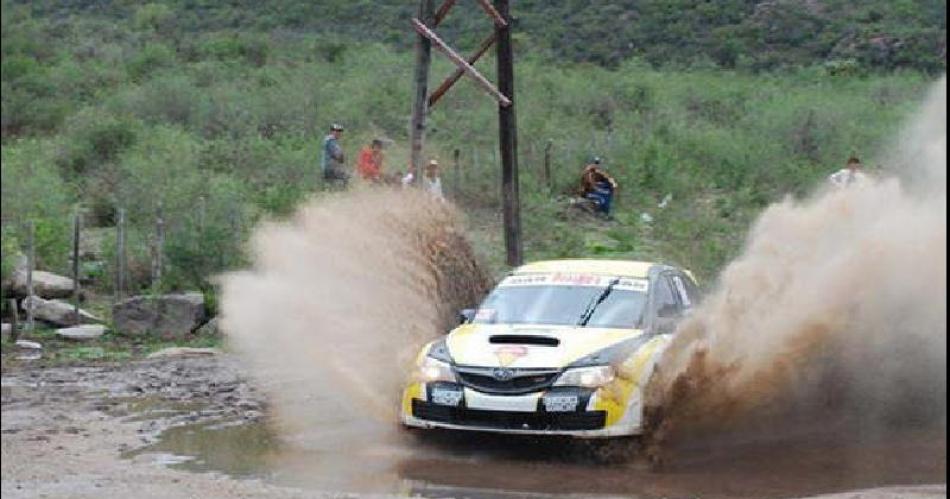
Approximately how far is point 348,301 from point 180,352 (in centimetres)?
252

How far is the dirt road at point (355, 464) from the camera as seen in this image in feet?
30.2

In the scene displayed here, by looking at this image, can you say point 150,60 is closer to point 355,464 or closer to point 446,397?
point 446,397

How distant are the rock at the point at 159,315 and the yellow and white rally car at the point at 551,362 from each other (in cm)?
656

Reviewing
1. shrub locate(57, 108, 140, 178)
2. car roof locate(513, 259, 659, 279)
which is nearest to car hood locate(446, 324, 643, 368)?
car roof locate(513, 259, 659, 279)

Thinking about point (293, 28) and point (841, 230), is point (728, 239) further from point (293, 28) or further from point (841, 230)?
point (293, 28)

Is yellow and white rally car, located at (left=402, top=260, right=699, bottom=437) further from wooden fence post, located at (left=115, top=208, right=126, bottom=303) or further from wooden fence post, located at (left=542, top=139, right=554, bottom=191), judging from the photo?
wooden fence post, located at (left=542, top=139, right=554, bottom=191)

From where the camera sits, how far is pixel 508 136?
1892 centimetres

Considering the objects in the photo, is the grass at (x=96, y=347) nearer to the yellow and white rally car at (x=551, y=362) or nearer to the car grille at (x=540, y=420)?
the yellow and white rally car at (x=551, y=362)

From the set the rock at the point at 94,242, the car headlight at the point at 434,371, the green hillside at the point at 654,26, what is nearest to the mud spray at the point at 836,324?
the car headlight at the point at 434,371

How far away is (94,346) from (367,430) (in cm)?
580

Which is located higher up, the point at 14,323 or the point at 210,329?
the point at 14,323

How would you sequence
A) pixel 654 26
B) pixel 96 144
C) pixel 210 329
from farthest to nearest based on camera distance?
pixel 654 26 → pixel 96 144 → pixel 210 329

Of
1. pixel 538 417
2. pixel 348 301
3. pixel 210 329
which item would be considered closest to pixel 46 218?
pixel 210 329

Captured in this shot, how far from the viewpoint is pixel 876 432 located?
12.0 m
